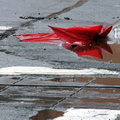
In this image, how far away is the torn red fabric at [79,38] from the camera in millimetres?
11057

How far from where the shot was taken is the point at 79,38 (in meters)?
11.4

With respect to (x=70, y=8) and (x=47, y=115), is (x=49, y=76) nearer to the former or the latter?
(x=47, y=115)

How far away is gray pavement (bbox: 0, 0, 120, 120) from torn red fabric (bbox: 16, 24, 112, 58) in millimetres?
248

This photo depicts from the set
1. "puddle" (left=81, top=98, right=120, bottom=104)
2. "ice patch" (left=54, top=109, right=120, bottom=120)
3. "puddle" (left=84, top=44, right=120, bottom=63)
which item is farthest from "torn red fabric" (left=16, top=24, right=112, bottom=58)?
"ice patch" (left=54, top=109, right=120, bottom=120)

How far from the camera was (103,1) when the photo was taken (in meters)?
18.1

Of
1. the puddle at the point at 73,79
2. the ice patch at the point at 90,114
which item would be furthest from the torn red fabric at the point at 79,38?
the ice patch at the point at 90,114

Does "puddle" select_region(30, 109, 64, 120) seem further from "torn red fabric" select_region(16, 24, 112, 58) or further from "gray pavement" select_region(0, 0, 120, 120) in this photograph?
"torn red fabric" select_region(16, 24, 112, 58)

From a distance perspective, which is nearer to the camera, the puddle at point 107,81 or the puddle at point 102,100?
the puddle at point 102,100

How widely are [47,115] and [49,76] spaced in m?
1.98

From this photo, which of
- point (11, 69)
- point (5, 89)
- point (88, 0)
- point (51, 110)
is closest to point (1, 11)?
point (88, 0)

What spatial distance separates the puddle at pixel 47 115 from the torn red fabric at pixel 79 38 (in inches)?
150

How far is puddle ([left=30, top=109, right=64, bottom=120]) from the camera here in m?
6.85

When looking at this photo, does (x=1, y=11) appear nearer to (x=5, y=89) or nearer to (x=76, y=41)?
(x=76, y=41)

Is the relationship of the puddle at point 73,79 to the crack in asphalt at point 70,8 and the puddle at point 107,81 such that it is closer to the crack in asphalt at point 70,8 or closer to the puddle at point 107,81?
the puddle at point 107,81
